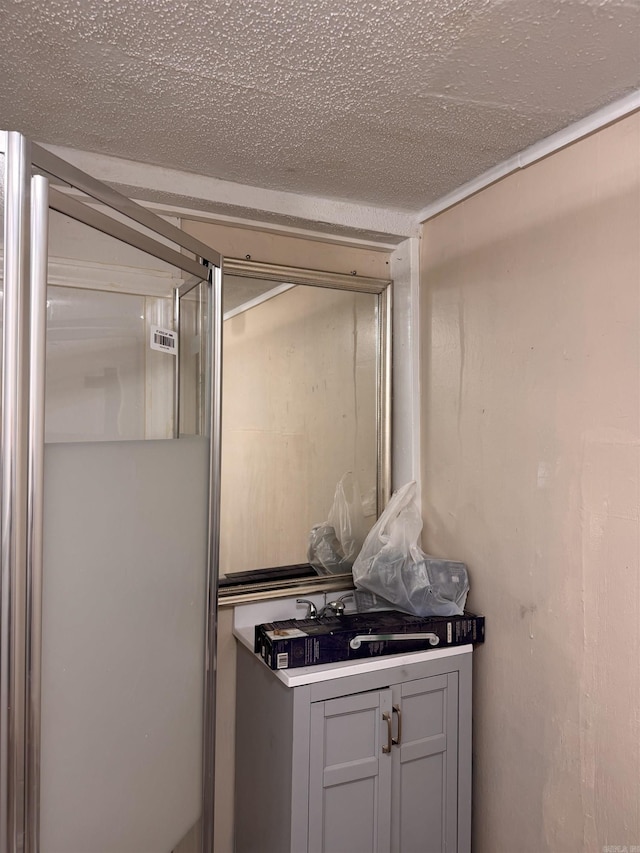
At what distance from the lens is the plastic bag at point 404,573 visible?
1.79 metres

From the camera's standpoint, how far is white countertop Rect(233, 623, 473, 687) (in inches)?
60.2

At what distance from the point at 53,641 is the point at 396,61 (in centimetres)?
124

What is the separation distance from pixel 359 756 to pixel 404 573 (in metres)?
0.50

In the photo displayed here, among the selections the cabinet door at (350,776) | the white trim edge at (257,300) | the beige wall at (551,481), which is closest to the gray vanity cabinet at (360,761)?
the cabinet door at (350,776)

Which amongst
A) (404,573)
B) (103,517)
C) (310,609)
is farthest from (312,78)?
(310,609)

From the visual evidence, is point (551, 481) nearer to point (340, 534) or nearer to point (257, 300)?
point (340, 534)

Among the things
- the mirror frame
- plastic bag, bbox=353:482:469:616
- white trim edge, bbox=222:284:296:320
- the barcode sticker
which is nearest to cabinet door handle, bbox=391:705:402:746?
plastic bag, bbox=353:482:469:616

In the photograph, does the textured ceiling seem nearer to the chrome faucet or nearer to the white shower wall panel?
the white shower wall panel

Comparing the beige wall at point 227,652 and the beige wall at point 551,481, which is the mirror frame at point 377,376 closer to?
the beige wall at point 227,652

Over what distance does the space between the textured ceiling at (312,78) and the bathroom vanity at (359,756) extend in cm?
135

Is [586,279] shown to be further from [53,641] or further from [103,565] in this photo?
[53,641]

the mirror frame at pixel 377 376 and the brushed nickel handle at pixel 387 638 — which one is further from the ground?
the mirror frame at pixel 377 376

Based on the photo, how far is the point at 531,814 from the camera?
159cm

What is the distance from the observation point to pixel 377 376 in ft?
7.02
